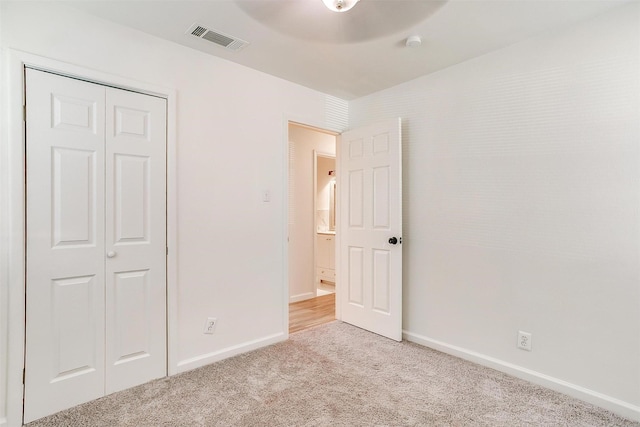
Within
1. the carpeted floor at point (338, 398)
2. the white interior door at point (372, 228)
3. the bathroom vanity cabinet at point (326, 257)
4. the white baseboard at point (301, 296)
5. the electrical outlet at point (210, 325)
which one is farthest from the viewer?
the bathroom vanity cabinet at point (326, 257)

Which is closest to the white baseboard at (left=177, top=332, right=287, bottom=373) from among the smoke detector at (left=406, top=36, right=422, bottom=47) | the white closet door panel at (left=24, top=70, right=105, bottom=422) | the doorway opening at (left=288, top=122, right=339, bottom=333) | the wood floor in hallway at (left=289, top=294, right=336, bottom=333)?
the wood floor in hallway at (left=289, top=294, right=336, bottom=333)

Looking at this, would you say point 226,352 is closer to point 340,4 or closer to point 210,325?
point 210,325

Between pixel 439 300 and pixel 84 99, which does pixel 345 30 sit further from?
pixel 439 300

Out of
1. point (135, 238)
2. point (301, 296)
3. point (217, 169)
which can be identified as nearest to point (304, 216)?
point (301, 296)

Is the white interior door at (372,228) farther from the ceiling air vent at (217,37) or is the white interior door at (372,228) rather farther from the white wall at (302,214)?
the ceiling air vent at (217,37)

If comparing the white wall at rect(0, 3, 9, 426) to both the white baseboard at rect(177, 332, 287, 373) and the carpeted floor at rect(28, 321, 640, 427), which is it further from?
the white baseboard at rect(177, 332, 287, 373)

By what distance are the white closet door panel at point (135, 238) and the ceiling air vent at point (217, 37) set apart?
53 centimetres

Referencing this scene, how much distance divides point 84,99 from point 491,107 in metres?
2.84

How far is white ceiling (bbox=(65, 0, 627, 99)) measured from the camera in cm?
190

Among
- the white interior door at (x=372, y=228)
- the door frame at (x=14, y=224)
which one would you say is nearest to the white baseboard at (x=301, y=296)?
the white interior door at (x=372, y=228)

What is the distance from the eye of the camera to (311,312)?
3.92 metres

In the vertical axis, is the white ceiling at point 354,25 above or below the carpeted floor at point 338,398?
above

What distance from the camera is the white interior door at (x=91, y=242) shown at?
6.06ft

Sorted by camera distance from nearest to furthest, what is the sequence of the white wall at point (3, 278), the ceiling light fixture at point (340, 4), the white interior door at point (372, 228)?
the ceiling light fixture at point (340, 4) < the white wall at point (3, 278) < the white interior door at point (372, 228)
